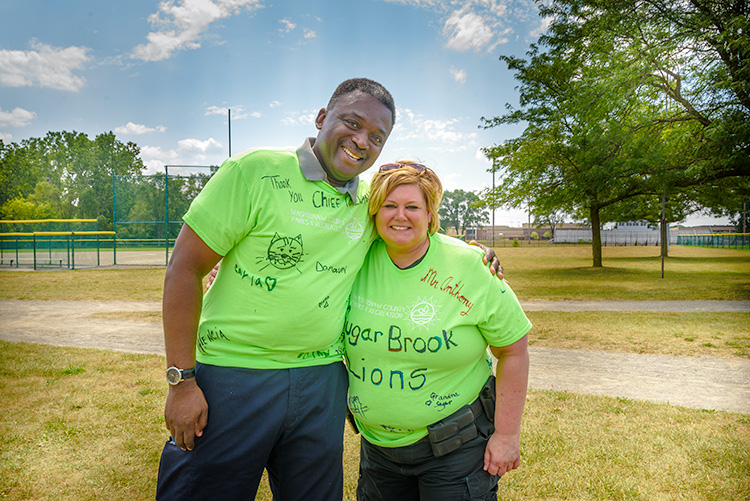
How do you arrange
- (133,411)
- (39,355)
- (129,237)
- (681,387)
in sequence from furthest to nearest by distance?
(129,237), (39,355), (681,387), (133,411)

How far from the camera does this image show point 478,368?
204 centimetres

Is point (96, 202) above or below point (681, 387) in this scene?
above

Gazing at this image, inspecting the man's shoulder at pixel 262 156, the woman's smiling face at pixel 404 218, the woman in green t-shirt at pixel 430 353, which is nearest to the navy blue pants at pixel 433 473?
the woman in green t-shirt at pixel 430 353

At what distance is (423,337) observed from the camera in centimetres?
185

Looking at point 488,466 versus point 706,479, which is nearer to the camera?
point 488,466

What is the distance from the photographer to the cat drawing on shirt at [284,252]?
176 cm

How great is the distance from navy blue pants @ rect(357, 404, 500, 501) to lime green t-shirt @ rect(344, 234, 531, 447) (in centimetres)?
7

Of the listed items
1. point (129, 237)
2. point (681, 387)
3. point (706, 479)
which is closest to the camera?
point (706, 479)

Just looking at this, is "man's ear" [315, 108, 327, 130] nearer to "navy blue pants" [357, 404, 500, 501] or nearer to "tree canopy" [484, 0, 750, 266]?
"navy blue pants" [357, 404, 500, 501]

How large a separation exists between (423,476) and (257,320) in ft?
3.23

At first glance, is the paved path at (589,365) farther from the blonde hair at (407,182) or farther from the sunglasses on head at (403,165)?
the sunglasses on head at (403,165)

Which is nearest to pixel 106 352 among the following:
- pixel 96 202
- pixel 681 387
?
pixel 681 387

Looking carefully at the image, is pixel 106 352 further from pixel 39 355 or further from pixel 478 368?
pixel 478 368

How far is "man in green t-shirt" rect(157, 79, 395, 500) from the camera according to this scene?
1723 millimetres
